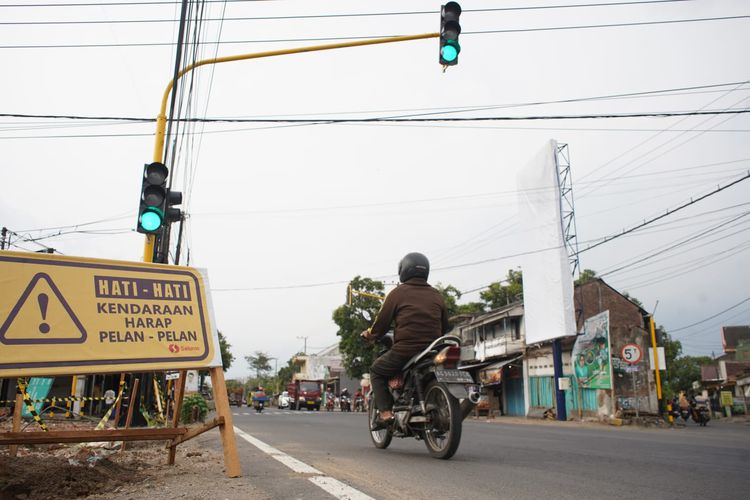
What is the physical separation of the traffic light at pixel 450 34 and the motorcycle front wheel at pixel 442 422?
529 cm

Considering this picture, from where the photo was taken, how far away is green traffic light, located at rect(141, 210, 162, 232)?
707cm

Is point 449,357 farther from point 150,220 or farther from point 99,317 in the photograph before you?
point 150,220

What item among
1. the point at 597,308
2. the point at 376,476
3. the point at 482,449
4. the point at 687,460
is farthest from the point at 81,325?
the point at 597,308

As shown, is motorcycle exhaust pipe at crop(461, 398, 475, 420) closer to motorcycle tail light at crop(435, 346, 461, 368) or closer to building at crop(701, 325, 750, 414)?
motorcycle tail light at crop(435, 346, 461, 368)

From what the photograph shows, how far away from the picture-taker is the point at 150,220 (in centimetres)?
710

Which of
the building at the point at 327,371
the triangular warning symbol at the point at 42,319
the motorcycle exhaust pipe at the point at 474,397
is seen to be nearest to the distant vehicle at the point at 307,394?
the building at the point at 327,371

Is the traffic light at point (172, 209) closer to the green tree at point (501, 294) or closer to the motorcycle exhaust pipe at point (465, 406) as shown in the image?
the motorcycle exhaust pipe at point (465, 406)

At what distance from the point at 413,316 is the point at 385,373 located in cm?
65

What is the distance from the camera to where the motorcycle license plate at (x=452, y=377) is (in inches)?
194

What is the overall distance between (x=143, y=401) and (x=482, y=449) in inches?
265

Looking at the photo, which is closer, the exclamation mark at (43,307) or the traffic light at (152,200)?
the exclamation mark at (43,307)

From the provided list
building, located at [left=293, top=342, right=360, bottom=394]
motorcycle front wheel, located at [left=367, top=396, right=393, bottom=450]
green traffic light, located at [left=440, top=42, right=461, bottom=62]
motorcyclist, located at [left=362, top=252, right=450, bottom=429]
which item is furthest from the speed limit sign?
building, located at [left=293, top=342, right=360, bottom=394]

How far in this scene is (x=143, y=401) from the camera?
402 inches

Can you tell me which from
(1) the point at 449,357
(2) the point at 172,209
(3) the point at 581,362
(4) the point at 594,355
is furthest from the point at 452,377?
(3) the point at 581,362
